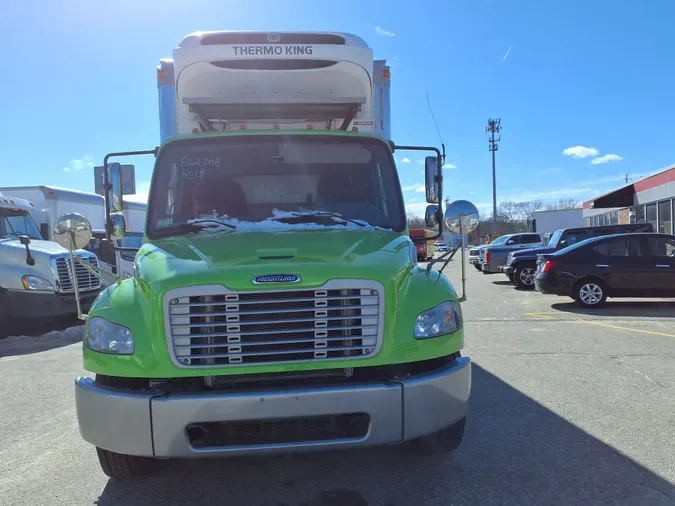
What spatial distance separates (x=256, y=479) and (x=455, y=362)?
153 cm

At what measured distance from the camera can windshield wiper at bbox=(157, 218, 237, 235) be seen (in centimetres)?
400

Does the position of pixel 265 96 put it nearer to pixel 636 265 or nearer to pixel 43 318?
pixel 43 318

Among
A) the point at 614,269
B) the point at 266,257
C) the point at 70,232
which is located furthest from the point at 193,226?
the point at 614,269

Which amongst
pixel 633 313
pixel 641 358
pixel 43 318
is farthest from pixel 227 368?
pixel 633 313

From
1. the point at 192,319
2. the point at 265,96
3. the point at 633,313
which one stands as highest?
the point at 265,96

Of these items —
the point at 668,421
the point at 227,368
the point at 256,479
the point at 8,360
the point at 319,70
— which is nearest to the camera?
the point at 227,368

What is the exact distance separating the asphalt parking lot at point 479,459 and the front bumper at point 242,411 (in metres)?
0.14

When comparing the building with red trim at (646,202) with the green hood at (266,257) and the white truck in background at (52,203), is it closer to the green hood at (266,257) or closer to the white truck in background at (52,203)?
the white truck in background at (52,203)

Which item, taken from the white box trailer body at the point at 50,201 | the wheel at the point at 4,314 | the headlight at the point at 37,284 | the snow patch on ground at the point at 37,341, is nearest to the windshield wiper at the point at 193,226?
the snow patch on ground at the point at 37,341

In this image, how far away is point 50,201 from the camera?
1287 centimetres

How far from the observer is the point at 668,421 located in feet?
14.0

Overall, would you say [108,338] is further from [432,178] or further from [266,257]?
[432,178]

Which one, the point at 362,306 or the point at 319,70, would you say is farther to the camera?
the point at 319,70

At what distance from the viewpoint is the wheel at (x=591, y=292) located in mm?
11164
